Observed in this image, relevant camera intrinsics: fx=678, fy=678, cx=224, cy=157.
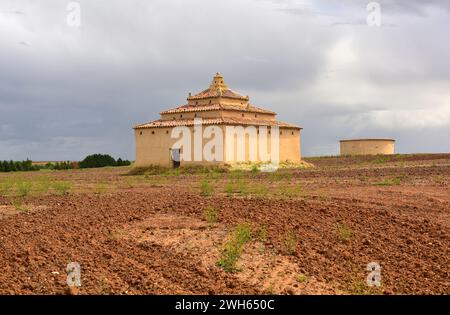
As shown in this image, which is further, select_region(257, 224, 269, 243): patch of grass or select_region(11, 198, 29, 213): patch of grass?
select_region(11, 198, 29, 213): patch of grass

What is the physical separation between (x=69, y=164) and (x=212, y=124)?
2470cm

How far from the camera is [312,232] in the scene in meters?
13.2

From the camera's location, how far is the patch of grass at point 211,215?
13.9m

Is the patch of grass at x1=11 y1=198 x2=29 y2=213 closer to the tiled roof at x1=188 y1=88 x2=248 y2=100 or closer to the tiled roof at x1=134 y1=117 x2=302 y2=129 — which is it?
the tiled roof at x1=134 y1=117 x2=302 y2=129

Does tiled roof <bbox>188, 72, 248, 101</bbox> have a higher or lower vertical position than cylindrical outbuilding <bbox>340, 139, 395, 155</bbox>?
higher

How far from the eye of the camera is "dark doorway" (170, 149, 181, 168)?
135 feet

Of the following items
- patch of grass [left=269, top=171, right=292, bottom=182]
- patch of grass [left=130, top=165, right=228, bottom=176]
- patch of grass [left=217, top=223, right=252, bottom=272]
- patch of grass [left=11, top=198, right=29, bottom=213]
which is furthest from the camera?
patch of grass [left=130, top=165, right=228, bottom=176]

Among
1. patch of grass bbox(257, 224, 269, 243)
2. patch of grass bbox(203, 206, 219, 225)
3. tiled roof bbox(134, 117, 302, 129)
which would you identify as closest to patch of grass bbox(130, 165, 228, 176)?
tiled roof bbox(134, 117, 302, 129)

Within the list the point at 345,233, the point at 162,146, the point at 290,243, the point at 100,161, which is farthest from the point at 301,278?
the point at 100,161

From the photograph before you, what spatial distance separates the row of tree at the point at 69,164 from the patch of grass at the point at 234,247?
4673cm

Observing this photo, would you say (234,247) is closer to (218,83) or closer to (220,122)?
(220,122)
